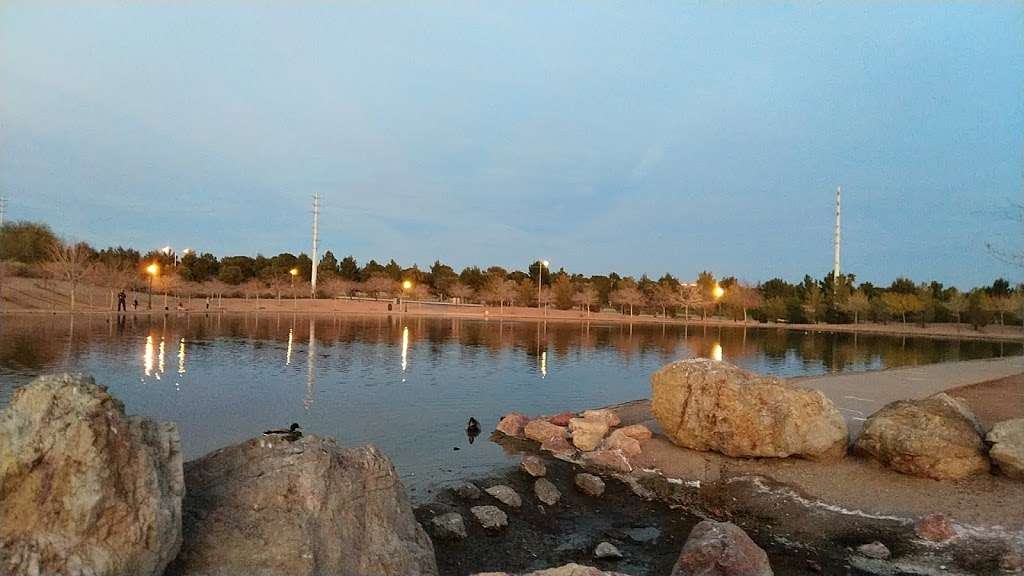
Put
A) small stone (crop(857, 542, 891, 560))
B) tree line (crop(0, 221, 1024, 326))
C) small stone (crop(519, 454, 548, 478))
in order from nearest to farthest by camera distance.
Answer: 1. small stone (crop(857, 542, 891, 560))
2. small stone (crop(519, 454, 548, 478))
3. tree line (crop(0, 221, 1024, 326))

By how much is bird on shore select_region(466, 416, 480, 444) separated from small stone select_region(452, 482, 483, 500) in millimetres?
3533

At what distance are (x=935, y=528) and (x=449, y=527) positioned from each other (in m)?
6.74

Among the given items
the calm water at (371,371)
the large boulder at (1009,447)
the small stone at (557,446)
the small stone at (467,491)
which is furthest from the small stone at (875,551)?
the calm water at (371,371)

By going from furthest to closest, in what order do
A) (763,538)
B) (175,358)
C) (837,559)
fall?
1. (175,358)
2. (763,538)
3. (837,559)

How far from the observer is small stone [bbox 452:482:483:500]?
10430 millimetres

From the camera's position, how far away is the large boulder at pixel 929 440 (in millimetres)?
10812

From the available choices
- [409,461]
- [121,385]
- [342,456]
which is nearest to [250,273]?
[121,385]

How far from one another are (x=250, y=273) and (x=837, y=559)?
93.4m

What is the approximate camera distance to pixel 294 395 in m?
18.4

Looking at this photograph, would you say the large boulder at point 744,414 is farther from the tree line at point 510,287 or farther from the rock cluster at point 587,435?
the tree line at point 510,287

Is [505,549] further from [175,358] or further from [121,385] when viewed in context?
[175,358]

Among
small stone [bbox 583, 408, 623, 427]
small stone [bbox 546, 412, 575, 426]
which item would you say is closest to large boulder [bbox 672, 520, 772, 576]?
small stone [bbox 583, 408, 623, 427]

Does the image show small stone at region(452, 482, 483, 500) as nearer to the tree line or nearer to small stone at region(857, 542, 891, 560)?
small stone at region(857, 542, 891, 560)

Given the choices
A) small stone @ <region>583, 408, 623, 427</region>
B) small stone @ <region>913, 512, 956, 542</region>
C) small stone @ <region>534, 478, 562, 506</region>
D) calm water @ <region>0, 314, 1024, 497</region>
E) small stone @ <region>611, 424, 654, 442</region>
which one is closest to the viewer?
small stone @ <region>913, 512, 956, 542</region>
